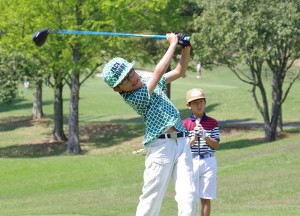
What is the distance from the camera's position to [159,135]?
7.68m

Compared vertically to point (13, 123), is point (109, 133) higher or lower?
higher

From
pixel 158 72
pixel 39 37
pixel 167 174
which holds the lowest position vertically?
pixel 167 174

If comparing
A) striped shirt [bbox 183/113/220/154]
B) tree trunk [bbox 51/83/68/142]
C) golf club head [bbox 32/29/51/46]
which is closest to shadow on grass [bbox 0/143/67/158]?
tree trunk [bbox 51/83/68/142]

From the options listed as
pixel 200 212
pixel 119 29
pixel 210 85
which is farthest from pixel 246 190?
pixel 210 85

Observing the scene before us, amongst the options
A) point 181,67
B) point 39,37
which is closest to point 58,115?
point 39,37

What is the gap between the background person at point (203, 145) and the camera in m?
9.52

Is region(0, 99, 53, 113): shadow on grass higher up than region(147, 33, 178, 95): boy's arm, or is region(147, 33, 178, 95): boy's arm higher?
region(147, 33, 178, 95): boy's arm

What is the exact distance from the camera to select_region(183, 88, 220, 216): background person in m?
9.52

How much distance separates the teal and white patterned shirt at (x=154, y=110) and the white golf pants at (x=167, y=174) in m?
0.12

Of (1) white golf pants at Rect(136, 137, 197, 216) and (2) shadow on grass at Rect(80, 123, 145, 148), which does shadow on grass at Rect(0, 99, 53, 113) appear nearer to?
(2) shadow on grass at Rect(80, 123, 145, 148)

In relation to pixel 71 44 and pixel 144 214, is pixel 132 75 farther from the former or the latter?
pixel 71 44

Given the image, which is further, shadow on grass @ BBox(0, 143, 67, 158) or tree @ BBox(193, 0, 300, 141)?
shadow on grass @ BBox(0, 143, 67, 158)

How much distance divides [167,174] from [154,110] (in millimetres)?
643

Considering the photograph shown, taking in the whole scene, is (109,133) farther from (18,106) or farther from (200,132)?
(200,132)
